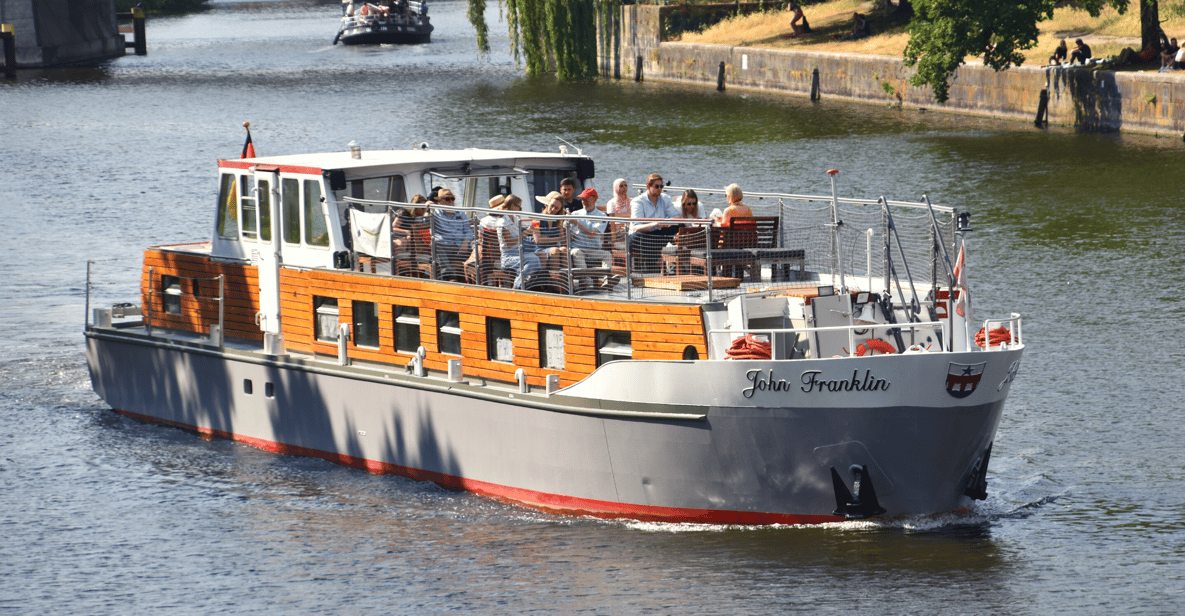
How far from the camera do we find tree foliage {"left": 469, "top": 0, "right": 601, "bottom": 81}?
69062 millimetres

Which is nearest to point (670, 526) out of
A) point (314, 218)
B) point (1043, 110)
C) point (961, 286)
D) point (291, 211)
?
point (961, 286)

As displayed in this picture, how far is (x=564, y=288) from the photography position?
1734 centimetres

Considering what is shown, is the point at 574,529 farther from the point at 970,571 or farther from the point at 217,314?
the point at 217,314

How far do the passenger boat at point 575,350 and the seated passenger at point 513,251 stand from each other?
8 cm

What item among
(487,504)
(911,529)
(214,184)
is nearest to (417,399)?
(487,504)

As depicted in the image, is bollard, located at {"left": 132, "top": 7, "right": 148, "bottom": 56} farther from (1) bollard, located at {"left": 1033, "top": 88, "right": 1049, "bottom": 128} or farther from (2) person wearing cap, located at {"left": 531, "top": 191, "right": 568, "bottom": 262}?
(2) person wearing cap, located at {"left": 531, "top": 191, "right": 568, "bottom": 262}

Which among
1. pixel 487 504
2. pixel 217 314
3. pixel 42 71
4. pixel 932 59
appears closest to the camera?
pixel 487 504

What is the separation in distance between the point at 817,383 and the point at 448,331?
16.9ft

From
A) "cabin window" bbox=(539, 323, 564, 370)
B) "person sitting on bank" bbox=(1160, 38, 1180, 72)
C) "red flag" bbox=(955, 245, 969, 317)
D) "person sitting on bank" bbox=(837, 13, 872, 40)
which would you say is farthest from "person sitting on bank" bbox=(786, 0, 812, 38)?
"red flag" bbox=(955, 245, 969, 317)

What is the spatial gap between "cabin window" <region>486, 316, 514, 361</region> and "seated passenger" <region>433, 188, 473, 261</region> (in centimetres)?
107

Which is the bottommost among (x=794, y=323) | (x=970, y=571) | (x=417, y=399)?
(x=970, y=571)

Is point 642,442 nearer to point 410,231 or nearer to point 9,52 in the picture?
point 410,231

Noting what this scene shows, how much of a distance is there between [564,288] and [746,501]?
10.9ft

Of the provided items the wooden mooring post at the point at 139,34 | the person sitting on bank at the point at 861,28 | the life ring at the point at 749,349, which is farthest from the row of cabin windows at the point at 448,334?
the wooden mooring post at the point at 139,34
